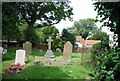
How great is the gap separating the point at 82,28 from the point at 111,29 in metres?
64.2

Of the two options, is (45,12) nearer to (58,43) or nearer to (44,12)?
(44,12)

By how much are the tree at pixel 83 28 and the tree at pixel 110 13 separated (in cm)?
6244

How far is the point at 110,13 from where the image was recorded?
2.43m

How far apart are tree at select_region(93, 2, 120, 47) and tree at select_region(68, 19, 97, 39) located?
62.4 m

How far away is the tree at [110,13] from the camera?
7.89 ft

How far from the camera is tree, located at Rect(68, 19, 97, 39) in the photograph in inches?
2554

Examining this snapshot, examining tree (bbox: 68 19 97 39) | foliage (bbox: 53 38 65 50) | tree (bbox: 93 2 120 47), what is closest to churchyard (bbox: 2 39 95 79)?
tree (bbox: 93 2 120 47)

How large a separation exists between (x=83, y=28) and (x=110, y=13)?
2547 inches

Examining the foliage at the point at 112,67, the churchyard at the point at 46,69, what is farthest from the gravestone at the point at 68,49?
the foliage at the point at 112,67

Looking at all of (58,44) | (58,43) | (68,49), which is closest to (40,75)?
(68,49)

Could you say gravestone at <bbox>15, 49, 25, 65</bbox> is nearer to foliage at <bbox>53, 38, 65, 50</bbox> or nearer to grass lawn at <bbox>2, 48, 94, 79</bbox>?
grass lawn at <bbox>2, 48, 94, 79</bbox>

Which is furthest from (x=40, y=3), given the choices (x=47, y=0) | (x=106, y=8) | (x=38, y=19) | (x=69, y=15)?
(x=106, y=8)

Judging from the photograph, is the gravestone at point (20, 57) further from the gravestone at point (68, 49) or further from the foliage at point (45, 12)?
the foliage at point (45, 12)

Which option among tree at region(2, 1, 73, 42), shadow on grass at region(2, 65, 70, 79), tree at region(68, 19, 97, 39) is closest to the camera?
shadow on grass at region(2, 65, 70, 79)
